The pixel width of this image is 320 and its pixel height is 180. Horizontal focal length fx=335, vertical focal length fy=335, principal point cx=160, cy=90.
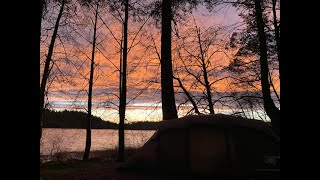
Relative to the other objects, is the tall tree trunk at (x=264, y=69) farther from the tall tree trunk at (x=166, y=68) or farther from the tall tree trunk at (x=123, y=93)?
the tall tree trunk at (x=123, y=93)

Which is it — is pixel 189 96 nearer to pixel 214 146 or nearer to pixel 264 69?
pixel 264 69

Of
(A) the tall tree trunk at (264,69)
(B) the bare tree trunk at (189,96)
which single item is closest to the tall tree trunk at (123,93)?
(B) the bare tree trunk at (189,96)

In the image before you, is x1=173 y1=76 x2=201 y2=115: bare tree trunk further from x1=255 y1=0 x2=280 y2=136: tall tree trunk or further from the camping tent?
the camping tent

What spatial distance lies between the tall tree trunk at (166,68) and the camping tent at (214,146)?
245 centimetres

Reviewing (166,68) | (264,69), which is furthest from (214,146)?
(264,69)

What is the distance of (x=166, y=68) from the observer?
1402cm

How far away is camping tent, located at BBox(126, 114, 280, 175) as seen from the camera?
34.1 ft

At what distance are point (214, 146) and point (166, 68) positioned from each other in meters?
4.57

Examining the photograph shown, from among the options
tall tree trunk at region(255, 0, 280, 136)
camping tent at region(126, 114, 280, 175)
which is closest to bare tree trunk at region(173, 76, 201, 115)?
tall tree trunk at region(255, 0, 280, 136)
